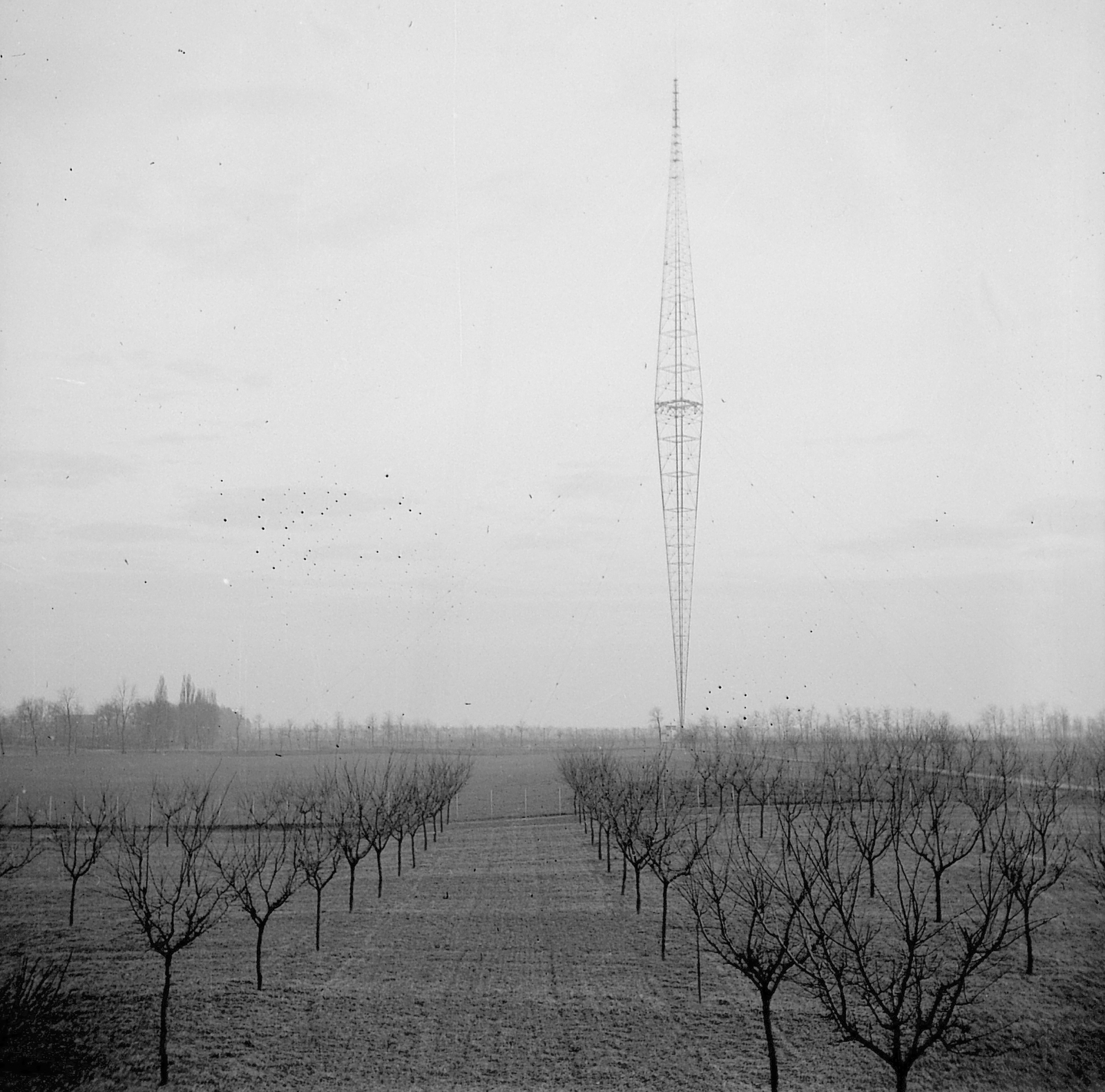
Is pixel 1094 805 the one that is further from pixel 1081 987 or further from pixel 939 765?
pixel 1081 987

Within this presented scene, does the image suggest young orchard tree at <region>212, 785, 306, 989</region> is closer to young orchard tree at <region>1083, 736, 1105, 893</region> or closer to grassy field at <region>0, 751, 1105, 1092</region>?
grassy field at <region>0, 751, 1105, 1092</region>

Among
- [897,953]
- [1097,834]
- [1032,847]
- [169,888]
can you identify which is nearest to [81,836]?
[169,888]

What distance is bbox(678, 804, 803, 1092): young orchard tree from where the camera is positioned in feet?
40.9

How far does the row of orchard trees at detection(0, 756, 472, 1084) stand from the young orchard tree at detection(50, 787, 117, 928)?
0.42 ft

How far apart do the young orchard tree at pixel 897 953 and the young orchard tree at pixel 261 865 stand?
11.2 metres

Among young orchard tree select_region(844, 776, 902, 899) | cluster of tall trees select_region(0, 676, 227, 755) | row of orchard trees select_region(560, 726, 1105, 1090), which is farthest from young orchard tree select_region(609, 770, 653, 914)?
cluster of tall trees select_region(0, 676, 227, 755)

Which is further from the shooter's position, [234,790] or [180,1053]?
[234,790]

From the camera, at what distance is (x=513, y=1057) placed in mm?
14328

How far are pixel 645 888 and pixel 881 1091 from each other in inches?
527

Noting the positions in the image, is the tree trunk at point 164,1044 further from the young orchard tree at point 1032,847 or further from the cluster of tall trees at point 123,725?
the cluster of tall trees at point 123,725

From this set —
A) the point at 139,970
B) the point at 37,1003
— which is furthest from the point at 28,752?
the point at 37,1003

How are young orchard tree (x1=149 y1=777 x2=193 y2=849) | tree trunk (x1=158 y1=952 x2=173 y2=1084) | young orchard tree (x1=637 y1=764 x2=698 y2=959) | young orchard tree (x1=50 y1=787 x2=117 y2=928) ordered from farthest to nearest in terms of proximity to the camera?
young orchard tree (x1=149 y1=777 x2=193 y2=849)
young orchard tree (x1=50 y1=787 x2=117 y2=928)
young orchard tree (x1=637 y1=764 x2=698 y2=959)
tree trunk (x1=158 y1=952 x2=173 y2=1084)

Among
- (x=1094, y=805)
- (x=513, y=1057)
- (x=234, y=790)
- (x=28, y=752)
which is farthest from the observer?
(x=28, y=752)

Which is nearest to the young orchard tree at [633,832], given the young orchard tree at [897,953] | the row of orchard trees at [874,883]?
the row of orchard trees at [874,883]
